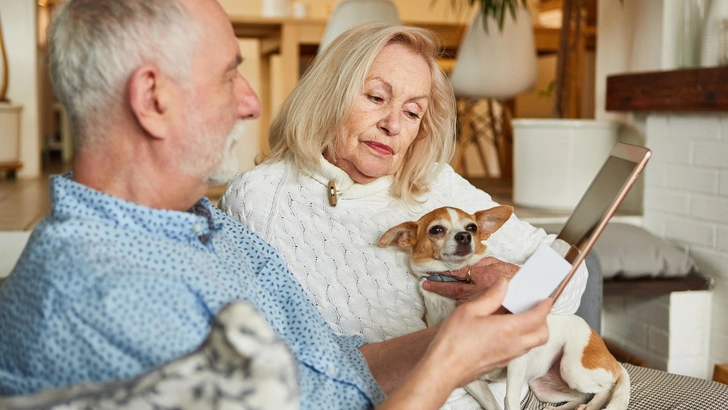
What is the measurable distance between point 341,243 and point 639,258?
135 cm

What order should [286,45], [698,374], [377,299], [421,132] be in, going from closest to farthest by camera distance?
[377,299]
[421,132]
[698,374]
[286,45]

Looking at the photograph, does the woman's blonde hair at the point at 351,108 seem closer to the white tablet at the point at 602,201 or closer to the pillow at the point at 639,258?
the white tablet at the point at 602,201

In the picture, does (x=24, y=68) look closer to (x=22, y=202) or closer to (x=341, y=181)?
(x=22, y=202)

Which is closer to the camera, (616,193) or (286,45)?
(616,193)

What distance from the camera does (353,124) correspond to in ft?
5.07

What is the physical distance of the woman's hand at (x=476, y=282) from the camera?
4.83 feet

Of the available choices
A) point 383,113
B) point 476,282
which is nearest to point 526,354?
point 476,282

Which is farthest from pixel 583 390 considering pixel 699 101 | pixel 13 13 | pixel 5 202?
pixel 13 13

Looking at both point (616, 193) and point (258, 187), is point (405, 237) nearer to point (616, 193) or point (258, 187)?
point (258, 187)

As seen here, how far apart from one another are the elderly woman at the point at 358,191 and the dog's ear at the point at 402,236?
0.03m

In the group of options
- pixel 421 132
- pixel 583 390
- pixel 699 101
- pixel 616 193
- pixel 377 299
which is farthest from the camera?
pixel 699 101

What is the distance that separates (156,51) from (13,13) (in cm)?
417

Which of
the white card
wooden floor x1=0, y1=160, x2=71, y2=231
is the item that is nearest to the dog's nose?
the white card

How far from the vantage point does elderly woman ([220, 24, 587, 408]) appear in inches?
59.7
